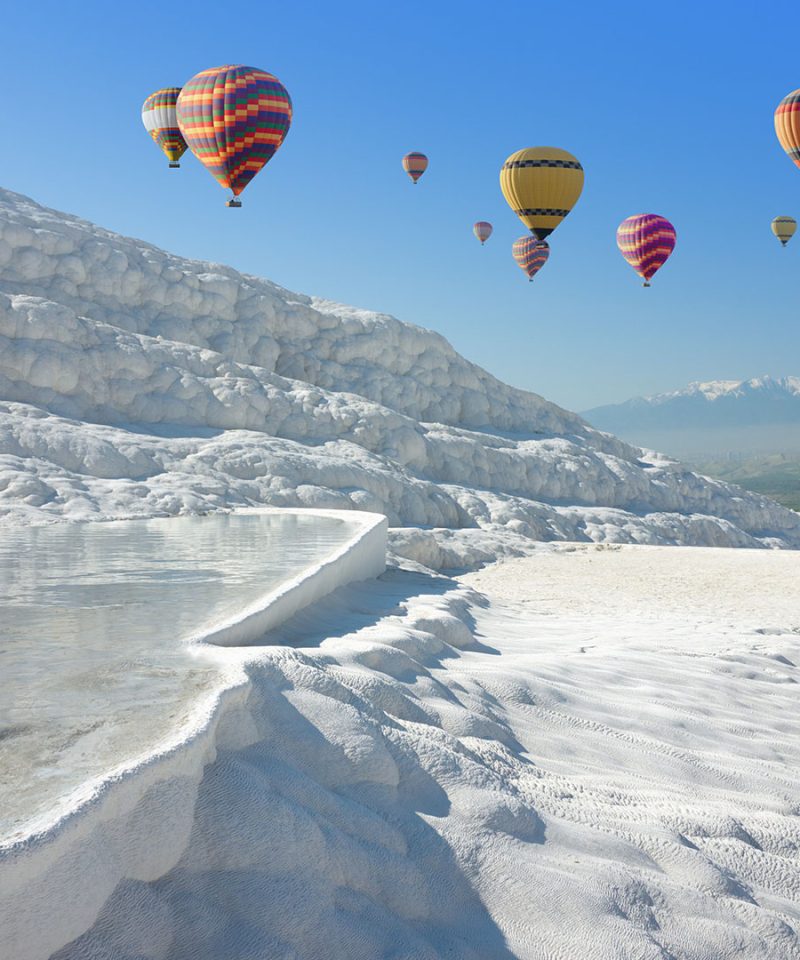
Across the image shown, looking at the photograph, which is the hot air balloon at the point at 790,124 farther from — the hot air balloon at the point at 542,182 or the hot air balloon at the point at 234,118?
the hot air balloon at the point at 234,118

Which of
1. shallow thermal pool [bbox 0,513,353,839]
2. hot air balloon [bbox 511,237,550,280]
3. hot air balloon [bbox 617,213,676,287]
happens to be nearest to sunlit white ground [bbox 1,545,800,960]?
shallow thermal pool [bbox 0,513,353,839]

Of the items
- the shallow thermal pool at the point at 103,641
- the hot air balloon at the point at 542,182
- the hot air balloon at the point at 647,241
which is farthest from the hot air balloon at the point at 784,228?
the shallow thermal pool at the point at 103,641

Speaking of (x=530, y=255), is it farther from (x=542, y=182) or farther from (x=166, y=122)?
(x=166, y=122)

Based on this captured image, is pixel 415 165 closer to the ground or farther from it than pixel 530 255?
farther from it

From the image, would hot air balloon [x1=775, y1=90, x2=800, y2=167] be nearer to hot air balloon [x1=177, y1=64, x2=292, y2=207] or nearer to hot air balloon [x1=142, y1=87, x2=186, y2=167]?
hot air balloon [x1=177, y1=64, x2=292, y2=207]

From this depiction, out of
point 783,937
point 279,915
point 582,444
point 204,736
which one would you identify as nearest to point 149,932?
point 279,915

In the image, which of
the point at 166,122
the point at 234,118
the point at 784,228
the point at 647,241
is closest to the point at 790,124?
the point at 647,241
